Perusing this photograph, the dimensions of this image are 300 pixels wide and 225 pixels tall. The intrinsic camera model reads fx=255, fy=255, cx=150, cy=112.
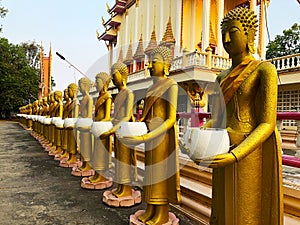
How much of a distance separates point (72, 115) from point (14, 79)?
27.6 meters

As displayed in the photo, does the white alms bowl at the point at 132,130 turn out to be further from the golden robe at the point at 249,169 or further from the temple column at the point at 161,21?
the temple column at the point at 161,21

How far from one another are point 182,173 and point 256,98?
1.93 m

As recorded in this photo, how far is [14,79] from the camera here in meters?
28.1

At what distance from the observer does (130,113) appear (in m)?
2.55

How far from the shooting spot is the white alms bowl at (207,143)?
108cm

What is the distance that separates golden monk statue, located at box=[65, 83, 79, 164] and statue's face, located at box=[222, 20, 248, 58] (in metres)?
3.21

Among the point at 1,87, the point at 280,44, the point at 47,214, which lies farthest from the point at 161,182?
the point at 1,87

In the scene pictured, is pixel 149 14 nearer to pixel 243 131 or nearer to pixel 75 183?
pixel 75 183

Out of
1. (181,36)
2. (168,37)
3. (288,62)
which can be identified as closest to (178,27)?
(181,36)

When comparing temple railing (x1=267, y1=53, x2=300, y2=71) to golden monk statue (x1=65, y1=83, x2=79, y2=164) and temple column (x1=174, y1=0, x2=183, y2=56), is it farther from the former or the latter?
golden monk statue (x1=65, y1=83, x2=79, y2=164)

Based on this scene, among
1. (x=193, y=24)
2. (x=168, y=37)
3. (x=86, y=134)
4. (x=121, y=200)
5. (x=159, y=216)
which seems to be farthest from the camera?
(x=168, y=37)

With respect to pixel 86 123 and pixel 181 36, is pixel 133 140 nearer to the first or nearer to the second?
pixel 86 123

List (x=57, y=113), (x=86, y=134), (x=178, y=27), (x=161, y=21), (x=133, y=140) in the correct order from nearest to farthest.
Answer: (x=133, y=140), (x=86, y=134), (x=57, y=113), (x=178, y=27), (x=161, y=21)

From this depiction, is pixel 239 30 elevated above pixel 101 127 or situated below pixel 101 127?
above
